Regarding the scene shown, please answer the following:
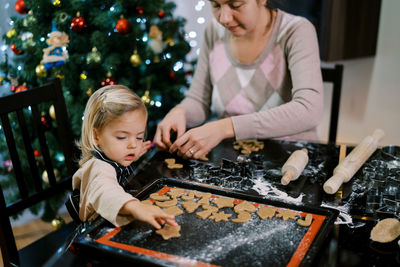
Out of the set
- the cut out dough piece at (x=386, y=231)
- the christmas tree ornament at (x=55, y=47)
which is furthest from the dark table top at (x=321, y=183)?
the christmas tree ornament at (x=55, y=47)

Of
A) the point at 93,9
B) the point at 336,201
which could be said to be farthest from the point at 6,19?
the point at 336,201

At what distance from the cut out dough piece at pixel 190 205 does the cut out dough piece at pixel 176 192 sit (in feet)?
0.17

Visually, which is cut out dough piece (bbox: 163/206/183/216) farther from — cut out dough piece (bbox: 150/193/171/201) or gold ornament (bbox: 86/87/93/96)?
gold ornament (bbox: 86/87/93/96)

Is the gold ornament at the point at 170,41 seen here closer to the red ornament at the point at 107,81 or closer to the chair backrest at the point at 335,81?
the red ornament at the point at 107,81

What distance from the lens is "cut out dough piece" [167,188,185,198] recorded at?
0.93 metres

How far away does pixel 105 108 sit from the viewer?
84 cm

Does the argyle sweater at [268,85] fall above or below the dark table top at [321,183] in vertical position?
above

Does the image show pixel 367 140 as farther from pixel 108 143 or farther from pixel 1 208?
pixel 1 208

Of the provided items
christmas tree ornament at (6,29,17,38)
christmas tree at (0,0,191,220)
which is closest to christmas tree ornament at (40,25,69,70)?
christmas tree at (0,0,191,220)

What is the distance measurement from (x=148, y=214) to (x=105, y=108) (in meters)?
0.26

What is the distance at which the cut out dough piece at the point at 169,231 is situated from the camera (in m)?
0.75

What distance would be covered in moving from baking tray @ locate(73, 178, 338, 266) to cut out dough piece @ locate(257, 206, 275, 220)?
0.4 inches

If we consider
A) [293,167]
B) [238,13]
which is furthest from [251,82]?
[293,167]

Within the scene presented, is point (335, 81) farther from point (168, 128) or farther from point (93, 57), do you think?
point (93, 57)
